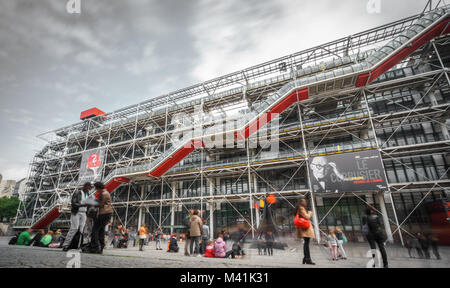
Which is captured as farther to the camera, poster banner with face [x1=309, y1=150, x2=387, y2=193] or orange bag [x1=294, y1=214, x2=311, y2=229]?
poster banner with face [x1=309, y1=150, x2=387, y2=193]

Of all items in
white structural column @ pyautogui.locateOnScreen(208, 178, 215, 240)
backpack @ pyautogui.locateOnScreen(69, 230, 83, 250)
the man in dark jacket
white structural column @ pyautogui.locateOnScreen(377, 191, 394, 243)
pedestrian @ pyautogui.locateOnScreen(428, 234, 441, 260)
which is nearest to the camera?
the man in dark jacket

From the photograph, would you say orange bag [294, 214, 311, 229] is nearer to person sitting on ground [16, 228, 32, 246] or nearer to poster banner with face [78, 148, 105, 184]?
person sitting on ground [16, 228, 32, 246]

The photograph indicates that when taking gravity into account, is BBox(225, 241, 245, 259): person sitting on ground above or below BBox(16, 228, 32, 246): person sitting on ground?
Answer: below

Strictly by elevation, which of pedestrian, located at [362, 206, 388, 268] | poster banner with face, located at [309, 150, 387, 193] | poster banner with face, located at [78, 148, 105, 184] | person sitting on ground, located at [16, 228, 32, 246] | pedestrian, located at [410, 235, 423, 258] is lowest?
pedestrian, located at [410, 235, 423, 258]

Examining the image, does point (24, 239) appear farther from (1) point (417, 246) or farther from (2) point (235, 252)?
(1) point (417, 246)

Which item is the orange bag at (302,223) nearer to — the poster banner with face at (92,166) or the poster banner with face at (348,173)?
the poster banner with face at (348,173)

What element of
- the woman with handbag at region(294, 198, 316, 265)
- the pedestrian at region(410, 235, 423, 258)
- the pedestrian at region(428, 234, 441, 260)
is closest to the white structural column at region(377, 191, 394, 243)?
the pedestrian at region(410, 235, 423, 258)

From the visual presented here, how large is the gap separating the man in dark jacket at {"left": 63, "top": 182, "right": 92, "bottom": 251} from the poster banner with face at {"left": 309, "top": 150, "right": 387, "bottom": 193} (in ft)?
34.8

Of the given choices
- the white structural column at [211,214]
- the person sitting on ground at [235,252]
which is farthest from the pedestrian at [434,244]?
the white structural column at [211,214]

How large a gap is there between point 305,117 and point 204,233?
38.0ft

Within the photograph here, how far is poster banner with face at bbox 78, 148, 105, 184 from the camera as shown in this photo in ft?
59.6
